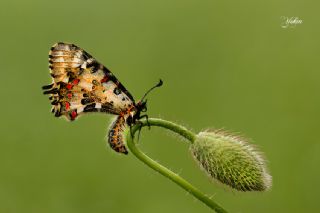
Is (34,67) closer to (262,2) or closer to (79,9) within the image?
(79,9)

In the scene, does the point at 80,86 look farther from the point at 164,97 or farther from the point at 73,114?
the point at 164,97

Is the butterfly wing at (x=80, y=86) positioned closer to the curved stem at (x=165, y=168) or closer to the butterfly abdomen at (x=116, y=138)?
the butterfly abdomen at (x=116, y=138)

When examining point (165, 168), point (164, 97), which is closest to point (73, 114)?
point (165, 168)

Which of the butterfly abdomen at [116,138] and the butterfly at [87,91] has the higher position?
the butterfly at [87,91]

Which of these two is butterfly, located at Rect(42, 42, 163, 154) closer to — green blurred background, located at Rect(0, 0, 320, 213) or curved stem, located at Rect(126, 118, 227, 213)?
curved stem, located at Rect(126, 118, 227, 213)

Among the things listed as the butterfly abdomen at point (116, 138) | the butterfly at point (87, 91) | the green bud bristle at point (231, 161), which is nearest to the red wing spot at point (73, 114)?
the butterfly at point (87, 91)

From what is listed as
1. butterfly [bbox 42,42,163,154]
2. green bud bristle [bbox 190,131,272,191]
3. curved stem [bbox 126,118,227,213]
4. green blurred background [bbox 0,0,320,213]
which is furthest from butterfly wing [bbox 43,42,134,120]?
green blurred background [bbox 0,0,320,213]

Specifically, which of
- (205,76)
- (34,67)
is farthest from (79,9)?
(205,76)
